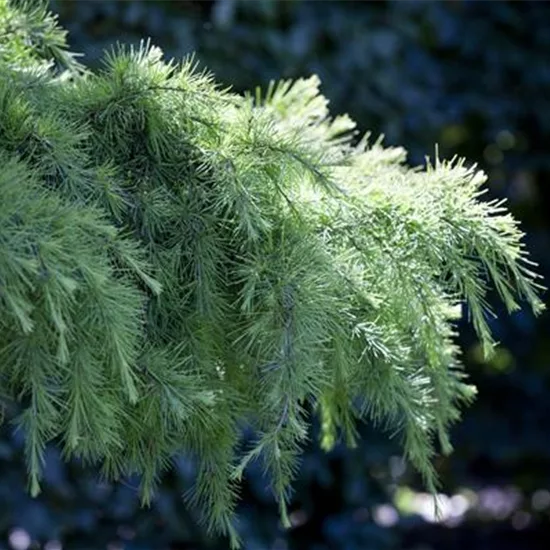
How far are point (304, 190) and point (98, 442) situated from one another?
0.98 ft

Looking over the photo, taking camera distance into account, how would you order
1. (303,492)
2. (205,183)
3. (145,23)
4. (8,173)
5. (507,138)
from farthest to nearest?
(507,138)
(303,492)
(145,23)
(205,183)
(8,173)

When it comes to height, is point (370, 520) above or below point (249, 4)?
below

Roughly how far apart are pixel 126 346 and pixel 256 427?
0.26 m

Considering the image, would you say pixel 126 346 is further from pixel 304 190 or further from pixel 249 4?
pixel 249 4

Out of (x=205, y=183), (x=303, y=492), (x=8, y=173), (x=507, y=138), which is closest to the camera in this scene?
(x=8, y=173)

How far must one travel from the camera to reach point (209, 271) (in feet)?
3.07

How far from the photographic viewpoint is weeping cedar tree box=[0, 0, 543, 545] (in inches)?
33.3

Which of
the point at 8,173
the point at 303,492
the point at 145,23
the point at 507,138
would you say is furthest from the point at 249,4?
the point at 8,173

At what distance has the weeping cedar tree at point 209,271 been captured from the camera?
33.3 inches

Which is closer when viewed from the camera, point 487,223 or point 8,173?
point 8,173

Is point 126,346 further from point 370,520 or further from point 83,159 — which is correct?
point 370,520

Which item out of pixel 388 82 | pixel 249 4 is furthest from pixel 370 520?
pixel 249 4

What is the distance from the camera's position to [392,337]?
0.99 meters

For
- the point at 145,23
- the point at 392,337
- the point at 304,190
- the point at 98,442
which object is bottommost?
the point at 98,442
